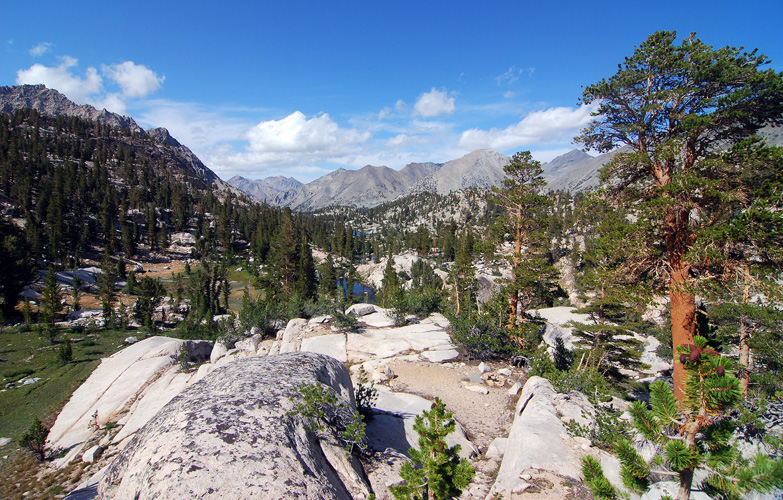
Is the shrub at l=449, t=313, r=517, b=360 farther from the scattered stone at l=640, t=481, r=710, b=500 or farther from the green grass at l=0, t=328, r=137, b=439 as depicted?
the green grass at l=0, t=328, r=137, b=439

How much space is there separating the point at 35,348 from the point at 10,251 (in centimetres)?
2165

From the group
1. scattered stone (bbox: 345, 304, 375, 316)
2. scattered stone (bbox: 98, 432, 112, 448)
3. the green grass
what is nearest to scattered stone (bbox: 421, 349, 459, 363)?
scattered stone (bbox: 345, 304, 375, 316)

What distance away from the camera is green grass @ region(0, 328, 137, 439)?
14367mm

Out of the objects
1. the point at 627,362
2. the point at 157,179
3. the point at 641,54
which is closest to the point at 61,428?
the point at 641,54

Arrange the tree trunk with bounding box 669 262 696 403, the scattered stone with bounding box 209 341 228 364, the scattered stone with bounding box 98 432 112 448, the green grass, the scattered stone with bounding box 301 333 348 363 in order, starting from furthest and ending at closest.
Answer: the scattered stone with bounding box 209 341 228 364, the scattered stone with bounding box 301 333 348 363, the green grass, the scattered stone with bounding box 98 432 112 448, the tree trunk with bounding box 669 262 696 403

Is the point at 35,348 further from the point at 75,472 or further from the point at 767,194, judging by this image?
the point at 767,194

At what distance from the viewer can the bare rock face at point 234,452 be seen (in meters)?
3.78

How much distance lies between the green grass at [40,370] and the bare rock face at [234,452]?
1399 centimetres

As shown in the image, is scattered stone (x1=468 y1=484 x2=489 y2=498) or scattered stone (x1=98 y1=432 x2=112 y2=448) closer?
scattered stone (x1=468 y1=484 x2=489 y2=498)

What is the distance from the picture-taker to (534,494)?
582 centimetres

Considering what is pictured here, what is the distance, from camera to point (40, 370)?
19672mm

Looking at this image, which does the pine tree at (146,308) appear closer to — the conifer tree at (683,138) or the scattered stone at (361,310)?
the scattered stone at (361,310)

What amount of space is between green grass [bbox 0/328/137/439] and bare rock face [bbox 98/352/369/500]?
551 inches

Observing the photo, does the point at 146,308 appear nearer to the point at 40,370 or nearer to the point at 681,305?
the point at 40,370
